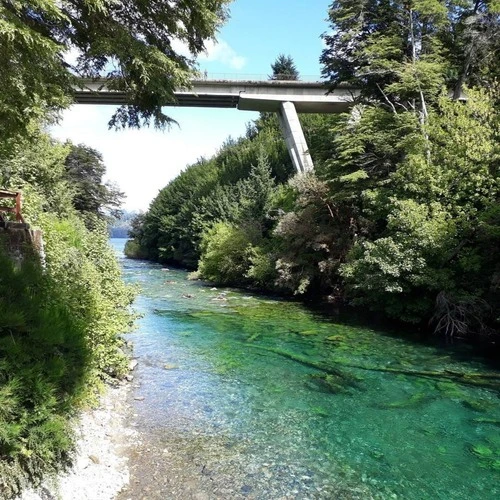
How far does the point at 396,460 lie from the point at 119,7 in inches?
304

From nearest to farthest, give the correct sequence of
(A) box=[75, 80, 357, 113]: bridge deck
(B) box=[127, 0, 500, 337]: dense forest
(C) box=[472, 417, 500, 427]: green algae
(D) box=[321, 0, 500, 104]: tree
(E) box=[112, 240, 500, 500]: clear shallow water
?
(E) box=[112, 240, 500, 500]: clear shallow water
(C) box=[472, 417, 500, 427]: green algae
(B) box=[127, 0, 500, 337]: dense forest
(D) box=[321, 0, 500, 104]: tree
(A) box=[75, 80, 357, 113]: bridge deck

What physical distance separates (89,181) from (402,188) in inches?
792

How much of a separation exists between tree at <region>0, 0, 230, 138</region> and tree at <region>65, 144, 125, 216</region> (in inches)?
897

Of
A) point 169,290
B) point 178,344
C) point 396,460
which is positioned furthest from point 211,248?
point 396,460

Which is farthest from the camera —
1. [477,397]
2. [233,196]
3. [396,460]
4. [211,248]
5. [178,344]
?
[233,196]

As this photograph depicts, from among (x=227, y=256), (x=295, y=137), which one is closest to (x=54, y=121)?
(x=227, y=256)

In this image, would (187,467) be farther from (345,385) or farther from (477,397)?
(477,397)

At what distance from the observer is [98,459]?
5.91 m

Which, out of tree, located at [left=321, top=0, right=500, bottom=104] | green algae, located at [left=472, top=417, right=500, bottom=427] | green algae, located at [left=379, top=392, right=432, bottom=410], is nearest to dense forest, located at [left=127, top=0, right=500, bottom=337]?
tree, located at [left=321, top=0, right=500, bottom=104]

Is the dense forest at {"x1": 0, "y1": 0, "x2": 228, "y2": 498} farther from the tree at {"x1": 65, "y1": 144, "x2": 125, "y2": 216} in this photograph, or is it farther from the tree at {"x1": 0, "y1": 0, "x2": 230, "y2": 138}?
the tree at {"x1": 65, "y1": 144, "x2": 125, "y2": 216}

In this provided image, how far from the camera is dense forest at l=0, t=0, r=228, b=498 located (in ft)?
14.4

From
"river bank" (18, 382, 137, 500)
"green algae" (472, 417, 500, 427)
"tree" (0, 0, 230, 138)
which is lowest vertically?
"green algae" (472, 417, 500, 427)

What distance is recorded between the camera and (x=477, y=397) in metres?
9.26

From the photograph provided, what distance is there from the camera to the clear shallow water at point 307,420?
5.95 meters
